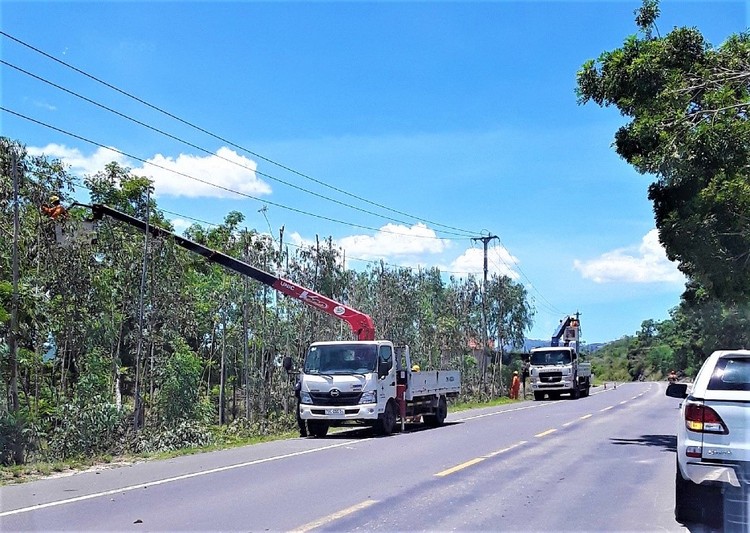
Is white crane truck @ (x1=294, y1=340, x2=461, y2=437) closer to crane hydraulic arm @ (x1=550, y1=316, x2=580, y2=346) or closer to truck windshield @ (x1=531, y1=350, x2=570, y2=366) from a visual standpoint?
truck windshield @ (x1=531, y1=350, x2=570, y2=366)

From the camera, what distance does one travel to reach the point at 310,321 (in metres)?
A: 28.3

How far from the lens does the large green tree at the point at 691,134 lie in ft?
46.6

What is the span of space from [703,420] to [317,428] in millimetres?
13609

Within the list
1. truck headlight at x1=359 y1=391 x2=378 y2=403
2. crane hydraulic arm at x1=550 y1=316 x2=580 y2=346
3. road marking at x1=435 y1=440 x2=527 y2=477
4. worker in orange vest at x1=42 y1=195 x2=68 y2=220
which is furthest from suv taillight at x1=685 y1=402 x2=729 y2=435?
crane hydraulic arm at x1=550 y1=316 x2=580 y2=346

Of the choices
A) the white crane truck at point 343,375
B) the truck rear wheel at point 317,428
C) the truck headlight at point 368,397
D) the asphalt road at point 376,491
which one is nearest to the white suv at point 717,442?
the asphalt road at point 376,491

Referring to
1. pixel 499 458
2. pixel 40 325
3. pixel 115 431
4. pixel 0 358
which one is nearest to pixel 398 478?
pixel 499 458

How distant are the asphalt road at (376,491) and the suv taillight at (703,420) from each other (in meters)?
1.40

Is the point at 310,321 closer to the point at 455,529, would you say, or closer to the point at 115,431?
the point at 115,431

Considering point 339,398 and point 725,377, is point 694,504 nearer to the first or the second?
point 725,377

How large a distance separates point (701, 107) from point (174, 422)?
45.8 feet

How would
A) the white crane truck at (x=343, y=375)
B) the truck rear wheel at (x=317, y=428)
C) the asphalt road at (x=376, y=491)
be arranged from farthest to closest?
the truck rear wheel at (x=317, y=428) < the white crane truck at (x=343, y=375) < the asphalt road at (x=376, y=491)

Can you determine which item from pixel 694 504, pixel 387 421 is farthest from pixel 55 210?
pixel 694 504

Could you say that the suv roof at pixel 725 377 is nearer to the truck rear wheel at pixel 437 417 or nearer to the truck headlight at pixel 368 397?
the truck headlight at pixel 368 397

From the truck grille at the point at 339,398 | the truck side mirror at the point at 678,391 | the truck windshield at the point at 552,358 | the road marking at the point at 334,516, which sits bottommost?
the road marking at the point at 334,516
